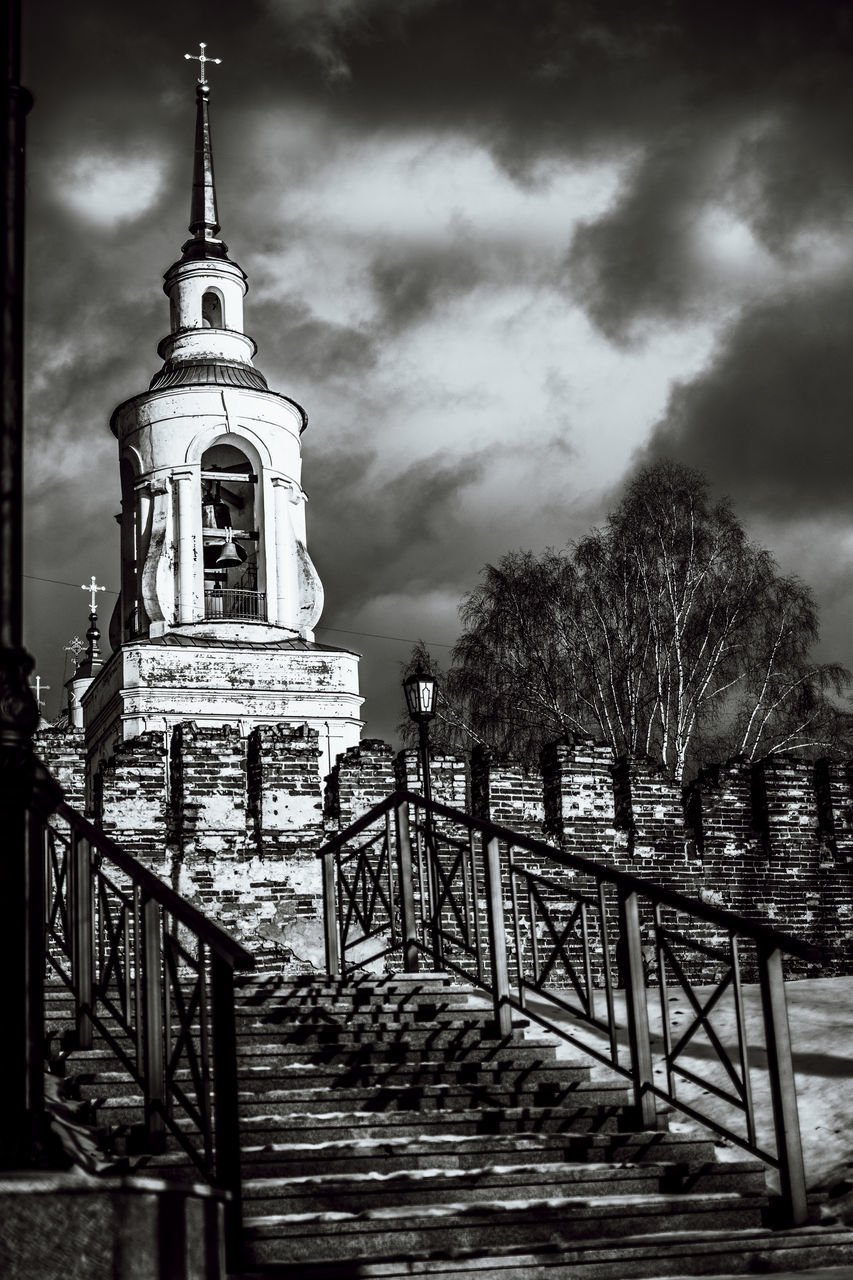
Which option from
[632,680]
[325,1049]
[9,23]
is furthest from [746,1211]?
[632,680]

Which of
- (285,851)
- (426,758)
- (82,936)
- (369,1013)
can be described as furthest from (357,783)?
(82,936)

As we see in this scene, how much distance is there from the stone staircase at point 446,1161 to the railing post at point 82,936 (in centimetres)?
26

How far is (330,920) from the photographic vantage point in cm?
976

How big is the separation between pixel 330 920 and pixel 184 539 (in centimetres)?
2096

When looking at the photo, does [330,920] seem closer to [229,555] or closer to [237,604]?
[229,555]

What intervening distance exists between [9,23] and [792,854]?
34.5ft

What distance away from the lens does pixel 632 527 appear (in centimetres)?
2786

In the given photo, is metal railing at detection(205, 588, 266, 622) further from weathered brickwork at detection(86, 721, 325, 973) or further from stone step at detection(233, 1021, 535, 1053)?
stone step at detection(233, 1021, 535, 1053)

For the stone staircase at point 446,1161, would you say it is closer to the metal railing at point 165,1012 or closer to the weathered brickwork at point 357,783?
the metal railing at point 165,1012

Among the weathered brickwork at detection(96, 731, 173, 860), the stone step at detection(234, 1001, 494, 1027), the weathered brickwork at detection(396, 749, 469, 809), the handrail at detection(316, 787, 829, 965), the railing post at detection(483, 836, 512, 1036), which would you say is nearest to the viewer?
the handrail at detection(316, 787, 829, 965)

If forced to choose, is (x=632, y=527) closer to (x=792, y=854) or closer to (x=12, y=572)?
(x=792, y=854)

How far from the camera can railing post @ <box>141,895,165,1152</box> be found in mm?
6012

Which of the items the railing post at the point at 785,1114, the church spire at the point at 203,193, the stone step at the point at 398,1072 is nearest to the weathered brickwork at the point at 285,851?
the stone step at the point at 398,1072

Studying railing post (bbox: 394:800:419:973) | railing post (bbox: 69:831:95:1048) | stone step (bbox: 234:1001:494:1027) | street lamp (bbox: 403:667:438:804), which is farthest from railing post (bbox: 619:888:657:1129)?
street lamp (bbox: 403:667:438:804)
